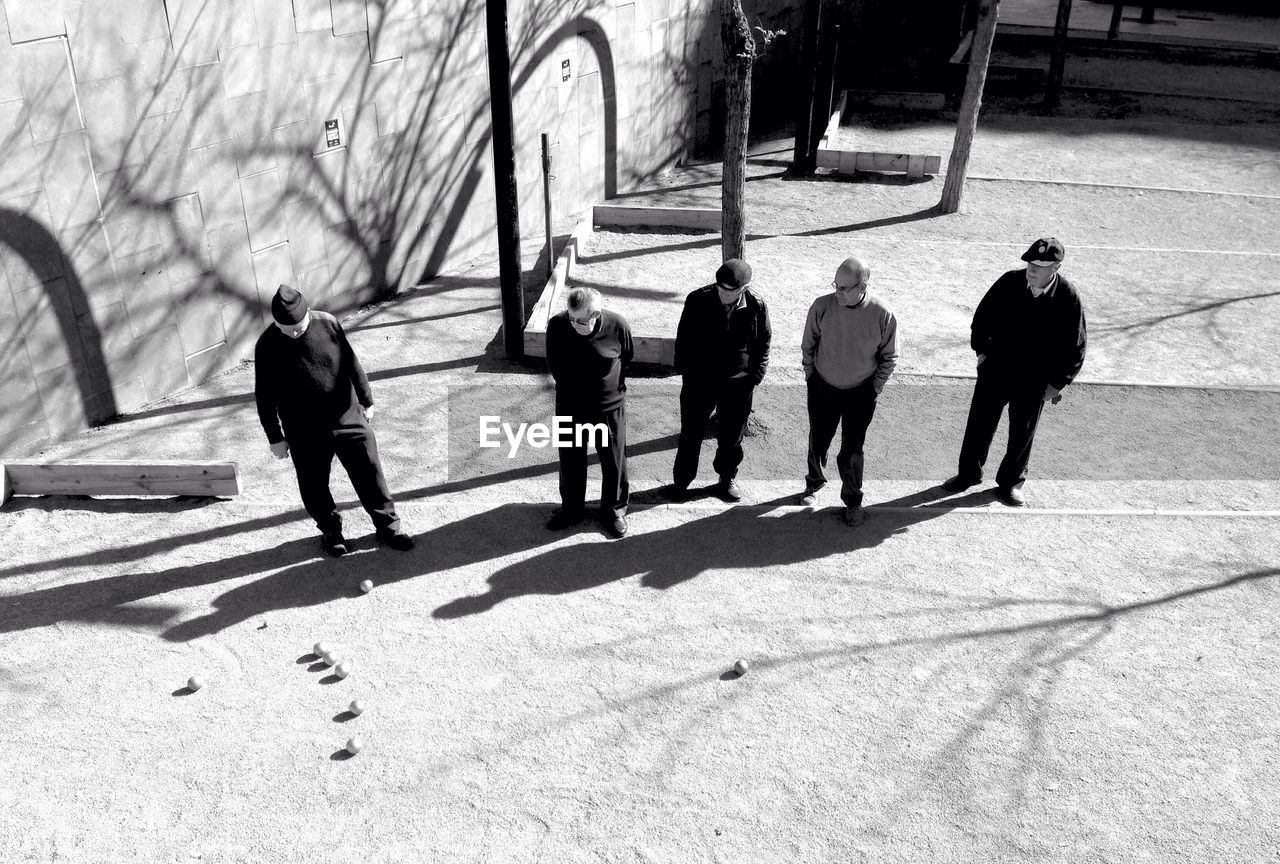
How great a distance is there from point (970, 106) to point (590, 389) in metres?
8.52

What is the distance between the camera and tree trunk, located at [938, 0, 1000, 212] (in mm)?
12578

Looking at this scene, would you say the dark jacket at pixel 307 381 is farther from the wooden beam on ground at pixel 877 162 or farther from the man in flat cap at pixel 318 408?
the wooden beam on ground at pixel 877 162

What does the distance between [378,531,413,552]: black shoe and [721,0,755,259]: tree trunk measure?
11.8ft

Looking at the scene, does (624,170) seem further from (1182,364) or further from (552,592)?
(552,592)

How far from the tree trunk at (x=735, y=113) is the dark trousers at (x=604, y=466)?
2.51m

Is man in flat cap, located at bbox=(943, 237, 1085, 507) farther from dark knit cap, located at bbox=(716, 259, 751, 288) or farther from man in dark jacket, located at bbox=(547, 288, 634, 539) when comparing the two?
man in dark jacket, located at bbox=(547, 288, 634, 539)

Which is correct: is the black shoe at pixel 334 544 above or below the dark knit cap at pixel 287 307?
below

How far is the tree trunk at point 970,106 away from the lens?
1258cm

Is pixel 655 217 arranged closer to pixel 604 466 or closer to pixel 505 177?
pixel 505 177

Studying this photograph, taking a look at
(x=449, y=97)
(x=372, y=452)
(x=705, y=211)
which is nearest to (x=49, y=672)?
(x=372, y=452)

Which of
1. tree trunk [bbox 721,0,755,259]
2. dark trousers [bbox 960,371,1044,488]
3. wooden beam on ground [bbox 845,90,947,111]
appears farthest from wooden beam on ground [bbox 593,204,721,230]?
wooden beam on ground [bbox 845,90,947,111]

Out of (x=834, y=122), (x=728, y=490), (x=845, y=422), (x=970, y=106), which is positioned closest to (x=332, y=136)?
(x=728, y=490)
